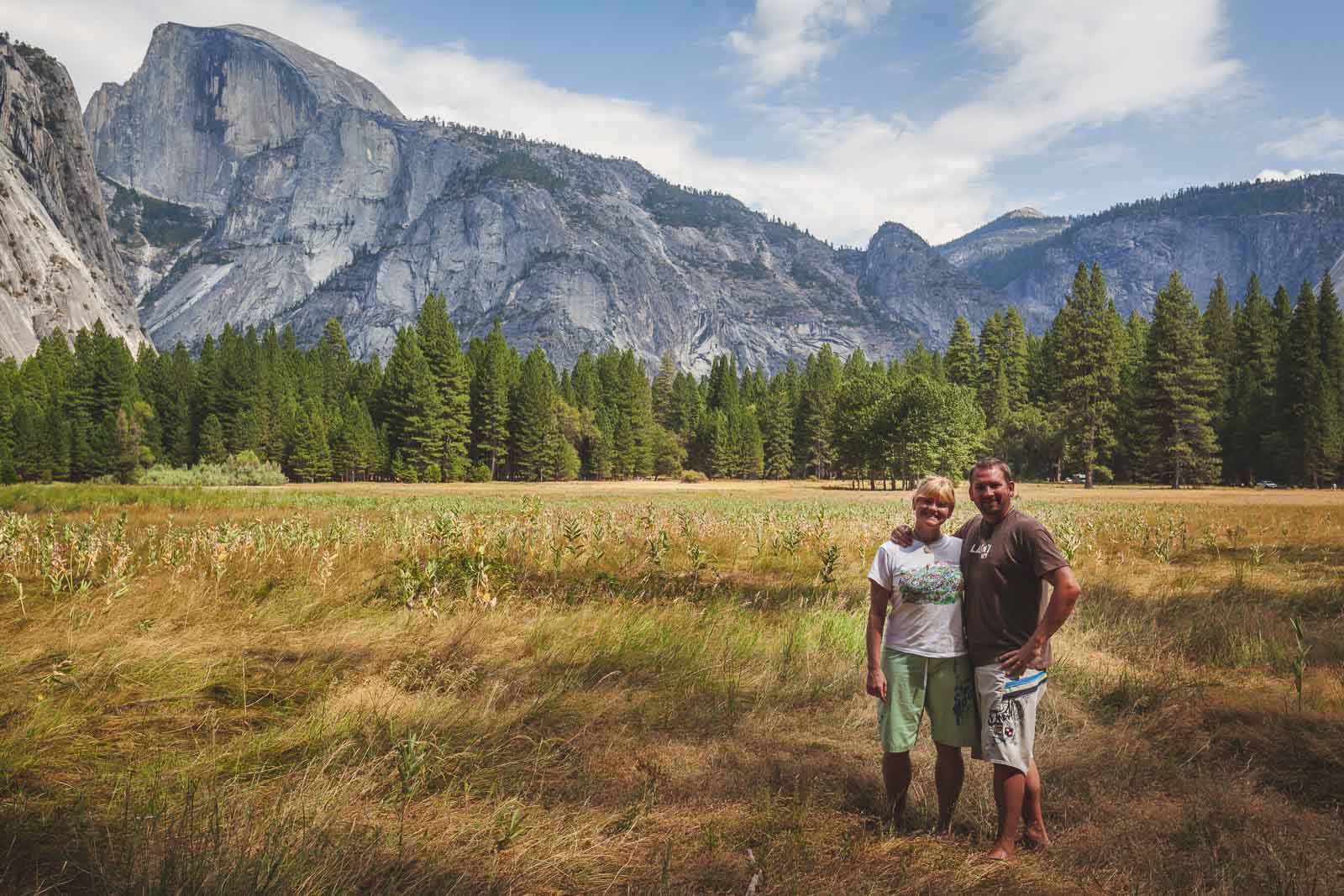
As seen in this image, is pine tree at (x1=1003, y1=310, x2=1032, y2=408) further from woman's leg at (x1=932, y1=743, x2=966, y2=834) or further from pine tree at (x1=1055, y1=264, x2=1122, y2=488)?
woman's leg at (x1=932, y1=743, x2=966, y2=834)

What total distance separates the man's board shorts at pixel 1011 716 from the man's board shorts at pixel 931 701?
129 mm

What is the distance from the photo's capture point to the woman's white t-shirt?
3.49m

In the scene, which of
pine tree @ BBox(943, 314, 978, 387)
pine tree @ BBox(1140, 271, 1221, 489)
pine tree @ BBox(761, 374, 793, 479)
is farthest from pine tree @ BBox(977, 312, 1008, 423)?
pine tree @ BBox(761, 374, 793, 479)

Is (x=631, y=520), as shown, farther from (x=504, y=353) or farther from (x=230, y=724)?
(x=504, y=353)

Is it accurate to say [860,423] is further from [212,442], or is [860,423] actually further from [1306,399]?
[212,442]

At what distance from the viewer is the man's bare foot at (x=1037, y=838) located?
325 centimetres

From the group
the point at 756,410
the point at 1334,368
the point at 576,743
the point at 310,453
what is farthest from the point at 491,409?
the point at 1334,368

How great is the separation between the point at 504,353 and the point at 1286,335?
6893 centimetres

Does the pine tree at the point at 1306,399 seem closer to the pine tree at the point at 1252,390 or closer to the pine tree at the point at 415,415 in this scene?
Answer: the pine tree at the point at 1252,390

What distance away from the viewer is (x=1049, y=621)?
3180 mm

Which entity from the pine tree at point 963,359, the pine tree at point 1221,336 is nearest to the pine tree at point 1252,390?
the pine tree at point 1221,336

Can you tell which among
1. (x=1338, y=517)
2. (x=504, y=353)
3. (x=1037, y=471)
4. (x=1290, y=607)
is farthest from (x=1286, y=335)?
(x=504, y=353)

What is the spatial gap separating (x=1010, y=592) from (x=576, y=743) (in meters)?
2.75

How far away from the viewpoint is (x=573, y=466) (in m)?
65.4
